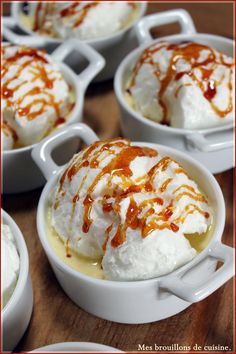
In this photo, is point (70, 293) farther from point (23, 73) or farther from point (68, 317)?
point (23, 73)

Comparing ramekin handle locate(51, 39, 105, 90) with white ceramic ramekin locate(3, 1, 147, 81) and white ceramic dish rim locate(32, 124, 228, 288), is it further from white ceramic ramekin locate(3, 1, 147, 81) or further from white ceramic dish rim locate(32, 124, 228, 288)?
white ceramic dish rim locate(32, 124, 228, 288)

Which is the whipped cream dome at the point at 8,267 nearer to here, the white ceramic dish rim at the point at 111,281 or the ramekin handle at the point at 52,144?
the white ceramic dish rim at the point at 111,281

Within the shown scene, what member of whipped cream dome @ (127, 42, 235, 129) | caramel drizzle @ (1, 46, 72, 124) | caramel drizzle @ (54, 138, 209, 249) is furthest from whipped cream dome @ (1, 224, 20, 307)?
whipped cream dome @ (127, 42, 235, 129)

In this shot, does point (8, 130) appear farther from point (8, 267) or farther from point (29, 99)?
point (8, 267)

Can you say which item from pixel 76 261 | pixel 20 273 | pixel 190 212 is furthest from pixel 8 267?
pixel 190 212

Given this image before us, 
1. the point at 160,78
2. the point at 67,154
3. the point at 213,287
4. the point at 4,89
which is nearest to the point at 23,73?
the point at 4,89

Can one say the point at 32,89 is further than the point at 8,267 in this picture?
Yes
